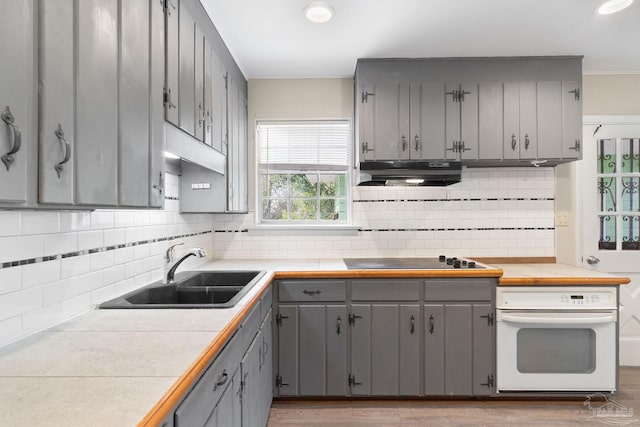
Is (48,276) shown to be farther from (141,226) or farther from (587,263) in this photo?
(587,263)

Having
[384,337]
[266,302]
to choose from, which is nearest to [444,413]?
[384,337]

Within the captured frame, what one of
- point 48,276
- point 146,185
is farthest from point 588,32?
point 48,276

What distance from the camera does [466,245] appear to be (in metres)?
3.15

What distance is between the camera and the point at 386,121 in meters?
2.82

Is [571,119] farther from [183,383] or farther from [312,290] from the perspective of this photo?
[183,383]

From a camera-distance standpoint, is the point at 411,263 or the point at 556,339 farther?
the point at 411,263

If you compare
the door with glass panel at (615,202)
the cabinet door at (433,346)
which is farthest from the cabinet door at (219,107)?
the door with glass panel at (615,202)

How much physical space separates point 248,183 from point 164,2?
177cm

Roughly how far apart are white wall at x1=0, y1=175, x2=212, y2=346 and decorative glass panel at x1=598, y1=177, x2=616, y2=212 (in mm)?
3464

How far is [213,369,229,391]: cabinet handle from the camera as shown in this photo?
47.6 inches

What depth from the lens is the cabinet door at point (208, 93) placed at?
6.73 ft

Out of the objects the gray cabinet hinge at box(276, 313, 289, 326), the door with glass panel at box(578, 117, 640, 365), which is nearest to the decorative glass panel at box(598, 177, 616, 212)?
the door with glass panel at box(578, 117, 640, 365)

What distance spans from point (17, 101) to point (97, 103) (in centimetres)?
29

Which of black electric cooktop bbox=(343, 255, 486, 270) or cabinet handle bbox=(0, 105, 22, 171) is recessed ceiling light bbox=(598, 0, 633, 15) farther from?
cabinet handle bbox=(0, 105, 22, 171)
